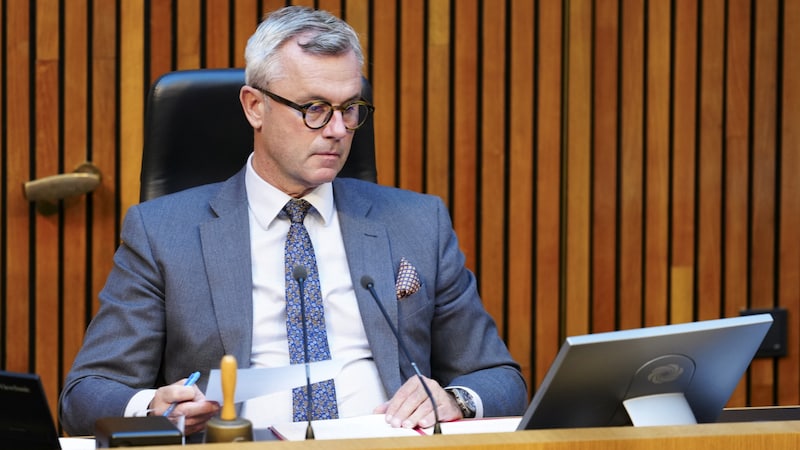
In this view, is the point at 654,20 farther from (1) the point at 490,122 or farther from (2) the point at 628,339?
(2) the point at 628,339

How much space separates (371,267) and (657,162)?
5.55 ft

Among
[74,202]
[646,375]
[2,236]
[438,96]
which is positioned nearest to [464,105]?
[438,96]

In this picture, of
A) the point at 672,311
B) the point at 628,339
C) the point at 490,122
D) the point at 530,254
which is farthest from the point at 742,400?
the point at 628,339

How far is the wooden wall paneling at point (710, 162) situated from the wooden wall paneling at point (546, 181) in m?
0.47

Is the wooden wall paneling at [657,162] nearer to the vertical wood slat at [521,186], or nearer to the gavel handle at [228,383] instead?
the vertical wood slat at [521,186]

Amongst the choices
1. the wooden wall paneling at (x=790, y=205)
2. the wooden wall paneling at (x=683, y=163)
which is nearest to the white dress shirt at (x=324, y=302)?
the wooden wall paneling at (x=683, y=163)

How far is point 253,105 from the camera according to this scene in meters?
2.55

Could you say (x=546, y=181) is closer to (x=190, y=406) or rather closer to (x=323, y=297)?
(x=323, y=297)

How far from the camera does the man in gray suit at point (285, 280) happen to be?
238 centimetres

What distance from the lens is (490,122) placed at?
3.82m

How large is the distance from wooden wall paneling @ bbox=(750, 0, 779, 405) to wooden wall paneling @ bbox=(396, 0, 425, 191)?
1.12m

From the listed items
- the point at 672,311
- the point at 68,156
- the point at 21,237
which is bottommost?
the point at 672,311

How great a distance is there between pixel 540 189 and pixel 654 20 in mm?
662

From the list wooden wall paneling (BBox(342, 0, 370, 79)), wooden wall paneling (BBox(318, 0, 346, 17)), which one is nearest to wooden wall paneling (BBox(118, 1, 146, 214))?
wooden wall paneling (BBox(318, 0, 346, 17))
